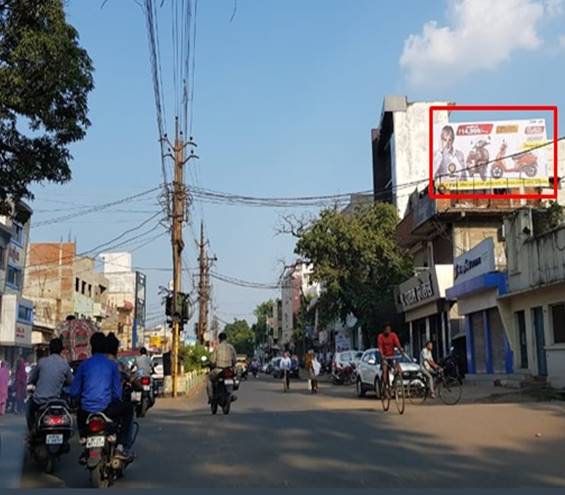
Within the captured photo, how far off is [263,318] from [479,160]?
125 m

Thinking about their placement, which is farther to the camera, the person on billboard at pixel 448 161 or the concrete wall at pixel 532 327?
the person on billboard at pixel 448 161

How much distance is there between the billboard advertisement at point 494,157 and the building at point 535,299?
8.86m

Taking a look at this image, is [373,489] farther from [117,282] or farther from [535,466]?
[117,282]

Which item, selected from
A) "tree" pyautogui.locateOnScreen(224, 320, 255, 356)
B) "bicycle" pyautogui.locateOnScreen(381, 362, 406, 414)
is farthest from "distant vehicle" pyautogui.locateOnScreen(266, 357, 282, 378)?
"tree" pyautogui.locateOnScreen(224, 320, 255, 356)

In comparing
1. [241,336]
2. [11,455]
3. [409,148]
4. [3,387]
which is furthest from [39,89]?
[241,336]

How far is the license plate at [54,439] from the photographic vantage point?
8742 mm

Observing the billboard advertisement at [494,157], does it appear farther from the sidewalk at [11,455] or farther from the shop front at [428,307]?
the sidewalk at [11,455]

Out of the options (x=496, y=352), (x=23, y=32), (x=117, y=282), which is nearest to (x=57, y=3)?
(x=23, y=32)

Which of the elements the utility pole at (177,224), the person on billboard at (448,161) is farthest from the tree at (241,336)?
the utility pole at (177,224)

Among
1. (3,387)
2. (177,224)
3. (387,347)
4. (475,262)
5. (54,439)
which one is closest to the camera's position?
(54,439)

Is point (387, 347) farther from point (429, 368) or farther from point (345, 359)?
point (345, 359)

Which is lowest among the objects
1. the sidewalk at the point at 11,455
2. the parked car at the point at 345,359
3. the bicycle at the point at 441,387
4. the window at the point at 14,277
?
the sidewalk at the point at 11,455

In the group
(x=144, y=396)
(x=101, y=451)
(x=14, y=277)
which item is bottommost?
(x=101, y=451)

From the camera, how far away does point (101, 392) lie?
8156 mm
